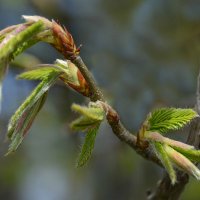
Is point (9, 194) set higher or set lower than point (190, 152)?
lower

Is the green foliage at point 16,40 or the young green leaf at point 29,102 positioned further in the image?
the young green leaf at point 29,102

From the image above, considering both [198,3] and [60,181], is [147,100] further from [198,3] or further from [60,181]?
[60,181]

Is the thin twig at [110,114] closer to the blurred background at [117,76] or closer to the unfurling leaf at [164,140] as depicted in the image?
the unfurling leaf at [164,140]

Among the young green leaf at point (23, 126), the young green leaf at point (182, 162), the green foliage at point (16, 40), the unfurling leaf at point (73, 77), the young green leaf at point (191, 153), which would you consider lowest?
the young green leaf at point (23, 126)

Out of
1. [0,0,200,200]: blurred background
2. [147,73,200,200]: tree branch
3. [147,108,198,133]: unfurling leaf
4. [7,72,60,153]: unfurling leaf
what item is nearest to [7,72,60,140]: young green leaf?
[7,72,60,153]: unfurling leaf

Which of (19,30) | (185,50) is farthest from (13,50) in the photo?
(185,50)

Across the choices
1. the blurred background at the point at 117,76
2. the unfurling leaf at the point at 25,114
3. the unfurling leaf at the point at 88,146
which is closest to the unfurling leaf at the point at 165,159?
the unfurling leaf at the point at 88,146
